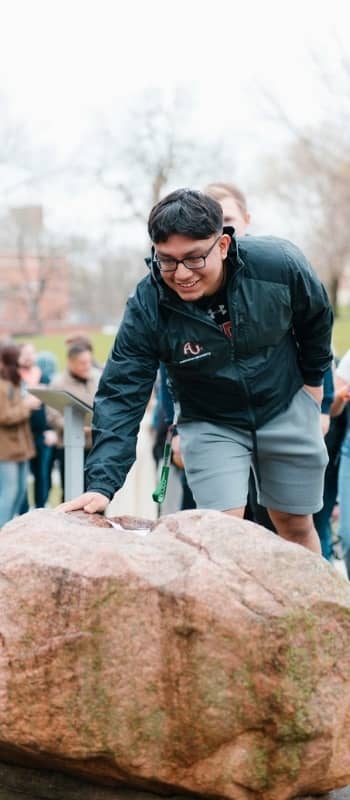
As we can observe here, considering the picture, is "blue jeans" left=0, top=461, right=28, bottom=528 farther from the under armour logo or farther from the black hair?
the black hair

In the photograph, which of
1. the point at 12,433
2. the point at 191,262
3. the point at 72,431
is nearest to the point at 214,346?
the point at 191,262

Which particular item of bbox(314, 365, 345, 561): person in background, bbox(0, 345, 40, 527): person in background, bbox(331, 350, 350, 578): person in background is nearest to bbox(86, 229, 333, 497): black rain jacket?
bbox(331, 350, 350, 578): person in background

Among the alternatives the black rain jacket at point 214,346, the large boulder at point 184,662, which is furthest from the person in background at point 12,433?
the large boulder at point 184,662

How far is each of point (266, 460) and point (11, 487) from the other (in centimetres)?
515

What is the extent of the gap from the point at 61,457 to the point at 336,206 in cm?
2348

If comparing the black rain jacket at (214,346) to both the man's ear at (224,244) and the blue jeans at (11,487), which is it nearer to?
the man's ear at (224,244)

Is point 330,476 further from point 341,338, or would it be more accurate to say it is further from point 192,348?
point 341,338

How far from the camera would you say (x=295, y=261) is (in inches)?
168

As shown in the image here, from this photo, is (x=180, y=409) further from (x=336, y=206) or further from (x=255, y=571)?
(x=336, y=206)

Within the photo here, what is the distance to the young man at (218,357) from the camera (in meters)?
4.00

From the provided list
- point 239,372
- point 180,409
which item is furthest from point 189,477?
point 239,372

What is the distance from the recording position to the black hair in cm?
390

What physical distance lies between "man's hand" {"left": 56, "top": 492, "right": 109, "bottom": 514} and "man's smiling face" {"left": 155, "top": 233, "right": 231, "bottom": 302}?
33.7 inches

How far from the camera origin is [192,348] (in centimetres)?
421
